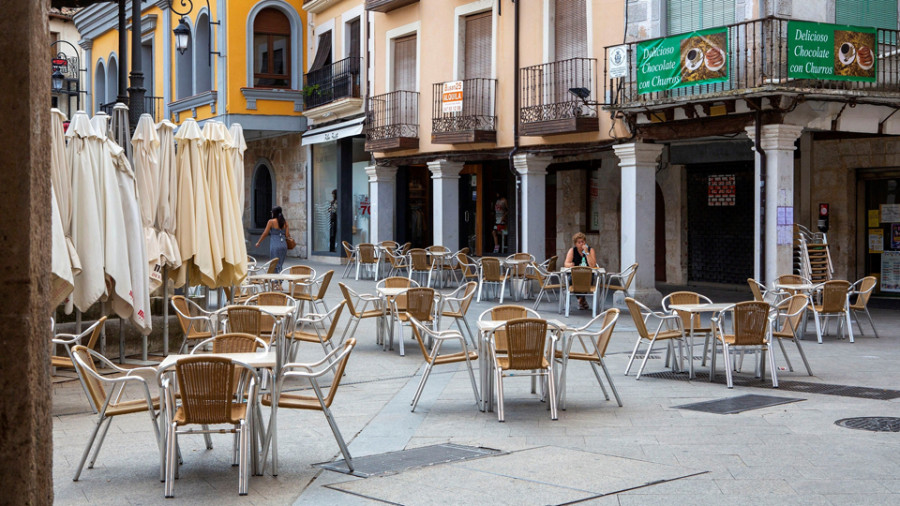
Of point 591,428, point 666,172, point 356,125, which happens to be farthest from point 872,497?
point 356,125

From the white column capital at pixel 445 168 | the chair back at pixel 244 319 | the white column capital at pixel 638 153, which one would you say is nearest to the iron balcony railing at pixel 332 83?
the white column capital at pixel 445 168

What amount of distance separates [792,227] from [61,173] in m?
11.4

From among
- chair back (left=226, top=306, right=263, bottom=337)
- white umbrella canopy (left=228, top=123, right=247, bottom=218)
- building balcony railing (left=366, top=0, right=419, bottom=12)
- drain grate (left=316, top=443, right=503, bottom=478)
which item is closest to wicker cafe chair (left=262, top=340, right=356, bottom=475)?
drain grate (left=316, top=443, right=503, bottom=478)

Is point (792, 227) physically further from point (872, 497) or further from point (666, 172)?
point (872, 497)

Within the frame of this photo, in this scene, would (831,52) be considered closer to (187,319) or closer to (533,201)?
(533,201)

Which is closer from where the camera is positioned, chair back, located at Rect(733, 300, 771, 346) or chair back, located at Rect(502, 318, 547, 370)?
chair back, located at Rect(502, 318, 547, 370)

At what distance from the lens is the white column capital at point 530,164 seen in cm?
2153

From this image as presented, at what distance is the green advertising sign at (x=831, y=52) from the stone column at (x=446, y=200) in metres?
10.4

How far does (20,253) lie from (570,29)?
1898 cm

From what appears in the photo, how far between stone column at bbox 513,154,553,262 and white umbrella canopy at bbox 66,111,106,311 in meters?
12.8

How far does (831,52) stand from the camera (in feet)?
50.9

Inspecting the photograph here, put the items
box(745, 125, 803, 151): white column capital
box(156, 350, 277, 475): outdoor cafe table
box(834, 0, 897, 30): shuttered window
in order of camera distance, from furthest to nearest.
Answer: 1. box(834, 0, 897, 30): shuttered window
2. box(745, 125, 803, 151): white column capital
3. box(156, 350, 277, 475): outdoor cafe table

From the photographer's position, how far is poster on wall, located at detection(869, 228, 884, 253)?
1925 centimetres

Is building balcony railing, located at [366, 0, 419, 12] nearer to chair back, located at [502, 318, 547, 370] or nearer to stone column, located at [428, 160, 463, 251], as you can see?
stone column, located at [428, 160, 463, 251]
